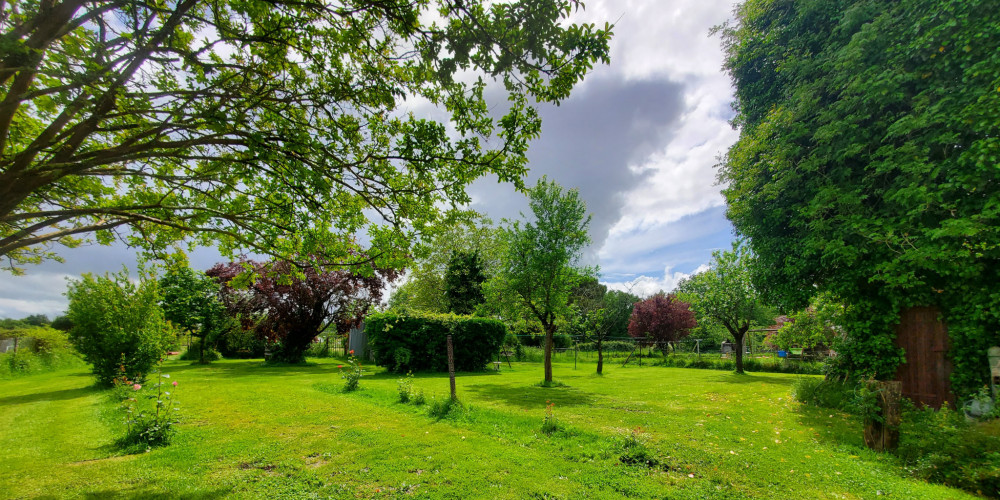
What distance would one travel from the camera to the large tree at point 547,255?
43.3 feet

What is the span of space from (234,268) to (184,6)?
78.6ft

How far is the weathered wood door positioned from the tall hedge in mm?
13508

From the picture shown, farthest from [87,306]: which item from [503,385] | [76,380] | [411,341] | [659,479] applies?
[659,479]

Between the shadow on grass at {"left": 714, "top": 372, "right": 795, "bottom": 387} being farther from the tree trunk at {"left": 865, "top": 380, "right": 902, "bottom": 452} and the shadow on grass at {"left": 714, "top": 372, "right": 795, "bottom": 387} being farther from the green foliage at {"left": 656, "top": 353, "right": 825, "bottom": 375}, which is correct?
the tree trunk at {"left": 865, "top": 380, "right": 902, "bottom": 452}

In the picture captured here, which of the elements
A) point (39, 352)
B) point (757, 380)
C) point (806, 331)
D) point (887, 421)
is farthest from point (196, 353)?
point (806, 331)

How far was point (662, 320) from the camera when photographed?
113 ft

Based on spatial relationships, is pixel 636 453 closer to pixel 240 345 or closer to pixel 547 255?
pixel 547 255

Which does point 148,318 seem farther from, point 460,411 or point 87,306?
point 460,411

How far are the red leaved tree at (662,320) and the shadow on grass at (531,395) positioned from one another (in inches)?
980

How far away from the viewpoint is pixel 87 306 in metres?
10.1

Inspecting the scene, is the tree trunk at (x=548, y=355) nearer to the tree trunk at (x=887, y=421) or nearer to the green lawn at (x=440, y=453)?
the green lawn at (x=440, y=453)

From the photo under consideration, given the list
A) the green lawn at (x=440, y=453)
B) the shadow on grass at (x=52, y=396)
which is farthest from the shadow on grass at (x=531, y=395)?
the shadow on grass at (x=52, y=396)

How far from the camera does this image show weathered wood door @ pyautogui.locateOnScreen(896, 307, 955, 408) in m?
7.19

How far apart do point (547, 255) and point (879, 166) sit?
26.5 feet
